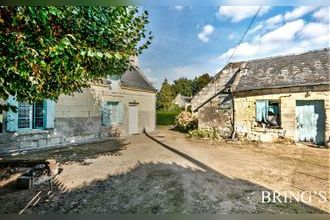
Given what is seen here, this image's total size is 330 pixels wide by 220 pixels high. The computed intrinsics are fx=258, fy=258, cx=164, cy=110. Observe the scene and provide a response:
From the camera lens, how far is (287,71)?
33.0 ft

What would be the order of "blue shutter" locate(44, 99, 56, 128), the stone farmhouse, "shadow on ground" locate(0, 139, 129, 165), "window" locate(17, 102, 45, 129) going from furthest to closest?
1. "blue shutter" locate(44, 99, 56, 128)
2. "window" locate(17, 102, 45, 129)
3. the stone farmhouse
4. "shadow on ground" locate(0, 139, 129, 165)

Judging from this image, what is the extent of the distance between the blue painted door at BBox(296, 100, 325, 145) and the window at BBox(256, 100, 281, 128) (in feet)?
2.49

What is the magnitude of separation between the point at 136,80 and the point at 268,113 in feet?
22.4

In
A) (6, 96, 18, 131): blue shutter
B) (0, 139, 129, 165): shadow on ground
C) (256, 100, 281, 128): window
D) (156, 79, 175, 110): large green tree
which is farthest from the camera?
(156, 79, 175, 110): large green tree

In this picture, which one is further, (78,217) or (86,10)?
(86,10)

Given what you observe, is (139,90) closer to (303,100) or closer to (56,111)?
(56,111)

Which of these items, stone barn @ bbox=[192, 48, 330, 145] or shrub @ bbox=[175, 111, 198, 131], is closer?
stone barn @ bbox=[192, 48, 330, 145]

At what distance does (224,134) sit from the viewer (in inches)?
446

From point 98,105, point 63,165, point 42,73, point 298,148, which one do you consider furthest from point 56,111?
point 298,148

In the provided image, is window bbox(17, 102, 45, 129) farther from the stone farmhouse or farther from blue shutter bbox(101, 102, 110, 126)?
blue shutter bbox(101, 102, 110, 126)

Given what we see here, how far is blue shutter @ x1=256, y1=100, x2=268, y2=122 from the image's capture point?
1001cm

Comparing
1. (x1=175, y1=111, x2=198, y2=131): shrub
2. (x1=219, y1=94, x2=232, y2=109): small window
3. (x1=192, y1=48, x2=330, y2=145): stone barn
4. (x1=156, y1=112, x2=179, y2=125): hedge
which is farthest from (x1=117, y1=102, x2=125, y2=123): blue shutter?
(x1=156, y1=112, x2=179, y2=125): hedge

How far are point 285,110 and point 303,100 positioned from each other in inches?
27.2

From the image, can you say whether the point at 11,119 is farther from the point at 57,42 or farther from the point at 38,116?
the point at 57,42
